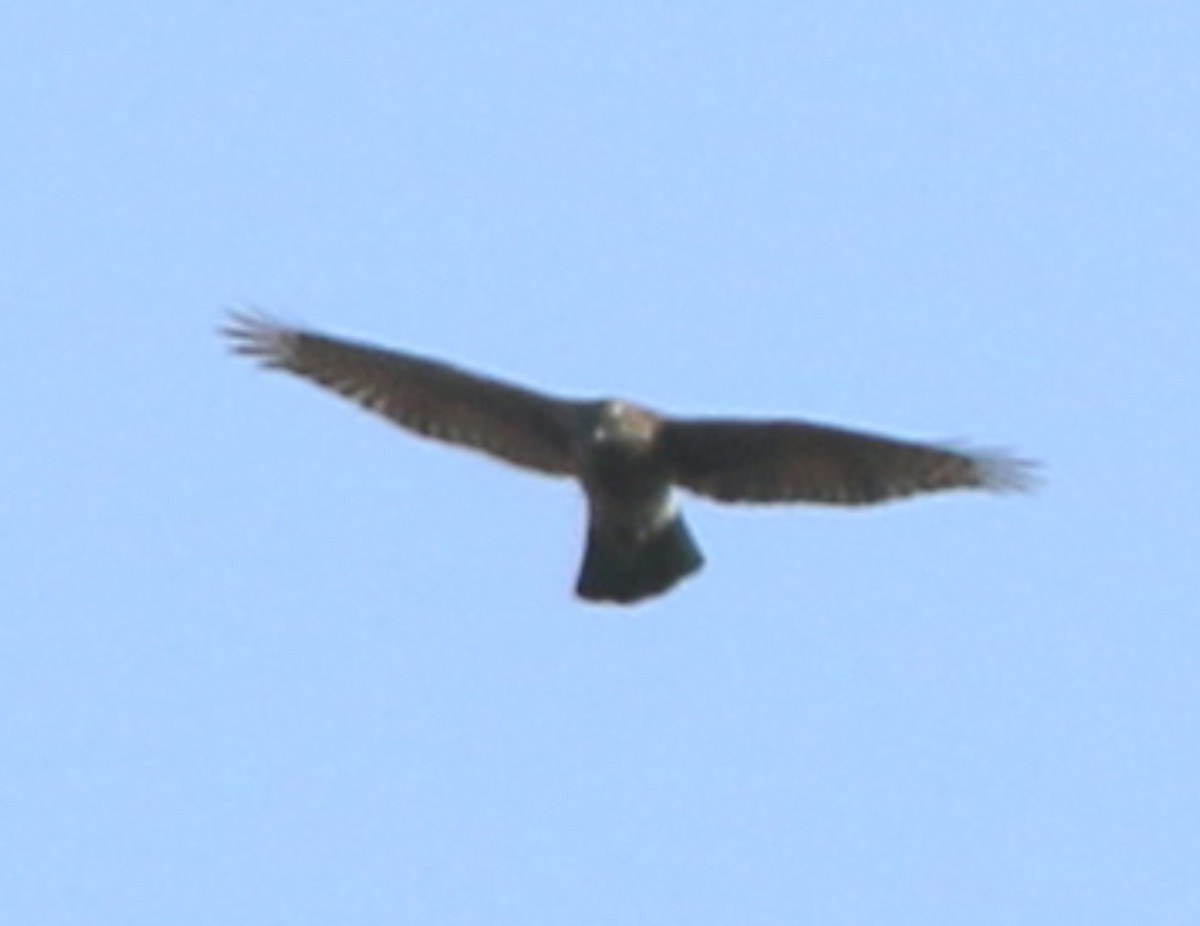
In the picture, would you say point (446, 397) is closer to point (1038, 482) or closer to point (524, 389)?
point (524, 389)

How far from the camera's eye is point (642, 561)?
2855 cm

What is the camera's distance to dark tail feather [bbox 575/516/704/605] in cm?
2853

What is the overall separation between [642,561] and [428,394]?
1.34 meters

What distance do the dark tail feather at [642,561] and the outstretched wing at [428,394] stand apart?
46cm

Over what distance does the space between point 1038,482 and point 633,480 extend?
1562 mm

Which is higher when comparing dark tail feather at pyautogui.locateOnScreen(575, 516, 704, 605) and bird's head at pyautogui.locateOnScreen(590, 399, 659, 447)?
bird's head at pyautogui.locateOnScreen(590, 399, 659, 447)

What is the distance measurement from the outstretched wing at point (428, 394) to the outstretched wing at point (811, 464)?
1.85 ft

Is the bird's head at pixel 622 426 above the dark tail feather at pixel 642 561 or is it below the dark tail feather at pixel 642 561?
above

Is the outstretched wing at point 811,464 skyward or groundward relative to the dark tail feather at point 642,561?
skyward

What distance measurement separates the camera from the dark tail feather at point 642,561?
2853 centimetres

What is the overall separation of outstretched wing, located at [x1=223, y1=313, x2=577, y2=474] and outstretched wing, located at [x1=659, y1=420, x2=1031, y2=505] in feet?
1.85

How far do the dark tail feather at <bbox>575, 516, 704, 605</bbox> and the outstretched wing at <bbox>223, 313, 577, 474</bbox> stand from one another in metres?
0.46

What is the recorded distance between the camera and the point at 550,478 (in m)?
29.1

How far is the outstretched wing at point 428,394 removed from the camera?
29016 millimetres
